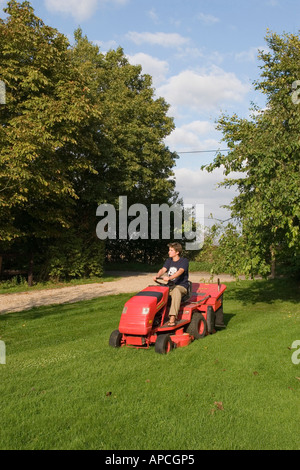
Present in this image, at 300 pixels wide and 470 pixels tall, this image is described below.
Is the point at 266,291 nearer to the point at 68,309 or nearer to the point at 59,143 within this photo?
the point at 68,309

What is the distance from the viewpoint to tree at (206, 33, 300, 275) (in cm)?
898

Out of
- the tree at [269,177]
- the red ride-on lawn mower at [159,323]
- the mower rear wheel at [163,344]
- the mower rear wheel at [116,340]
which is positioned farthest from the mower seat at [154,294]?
the tree at [269,177]

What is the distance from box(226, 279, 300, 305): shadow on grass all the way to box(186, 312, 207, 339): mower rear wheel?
14.9 feet

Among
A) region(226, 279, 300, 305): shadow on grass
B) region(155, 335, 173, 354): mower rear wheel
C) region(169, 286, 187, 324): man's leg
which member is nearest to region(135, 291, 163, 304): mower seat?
region(169, 286, 187, 324): man's leg

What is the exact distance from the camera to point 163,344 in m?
6.04

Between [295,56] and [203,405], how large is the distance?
1060 centimetres

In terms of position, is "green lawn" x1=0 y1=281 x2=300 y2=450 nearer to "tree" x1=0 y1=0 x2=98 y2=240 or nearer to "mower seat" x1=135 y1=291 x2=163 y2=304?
"mower seat" x1=135 y1=291 x2=163 y2=304

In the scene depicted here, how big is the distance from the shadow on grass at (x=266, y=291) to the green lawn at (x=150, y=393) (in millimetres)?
4930

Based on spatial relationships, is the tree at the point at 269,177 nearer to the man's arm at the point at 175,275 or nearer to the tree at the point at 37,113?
the man's arm at the point at 175,275

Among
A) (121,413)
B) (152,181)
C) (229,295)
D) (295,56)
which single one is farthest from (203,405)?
(152,181)

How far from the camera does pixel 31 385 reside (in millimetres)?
4863

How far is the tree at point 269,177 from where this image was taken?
8.98 metres

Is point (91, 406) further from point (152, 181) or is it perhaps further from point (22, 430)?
point (152, 181)

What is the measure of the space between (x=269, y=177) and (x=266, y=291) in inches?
235
